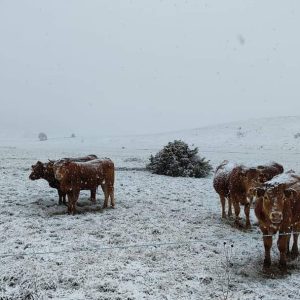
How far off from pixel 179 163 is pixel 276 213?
13.6 metres

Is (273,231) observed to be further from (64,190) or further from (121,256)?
(64,190)

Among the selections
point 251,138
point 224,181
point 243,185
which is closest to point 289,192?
point 243,185

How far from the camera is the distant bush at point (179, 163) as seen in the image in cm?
2066

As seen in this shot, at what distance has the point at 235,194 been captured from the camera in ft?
35.7

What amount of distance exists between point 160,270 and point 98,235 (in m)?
2.40

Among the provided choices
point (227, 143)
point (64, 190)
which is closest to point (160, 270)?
point (64, 190)

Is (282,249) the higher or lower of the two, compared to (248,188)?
lower

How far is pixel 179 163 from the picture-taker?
2114 centimetres

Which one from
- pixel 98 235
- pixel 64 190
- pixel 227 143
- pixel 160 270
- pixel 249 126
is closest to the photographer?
pixel 160 270

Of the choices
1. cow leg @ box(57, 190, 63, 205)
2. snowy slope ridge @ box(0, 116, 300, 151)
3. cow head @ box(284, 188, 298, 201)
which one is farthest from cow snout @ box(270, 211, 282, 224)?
snowy slope ridge @ box(0, 116, 300, 151)

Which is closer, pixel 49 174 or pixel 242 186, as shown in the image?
pixel 242 186

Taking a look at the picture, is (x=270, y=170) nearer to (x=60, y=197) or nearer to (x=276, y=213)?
(x=276, y=213)

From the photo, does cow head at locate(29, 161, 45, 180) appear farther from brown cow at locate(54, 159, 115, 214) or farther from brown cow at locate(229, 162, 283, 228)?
brown cow at locate(229, 162, 283, 228)

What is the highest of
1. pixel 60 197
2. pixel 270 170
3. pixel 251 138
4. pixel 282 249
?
pixel 251 138
